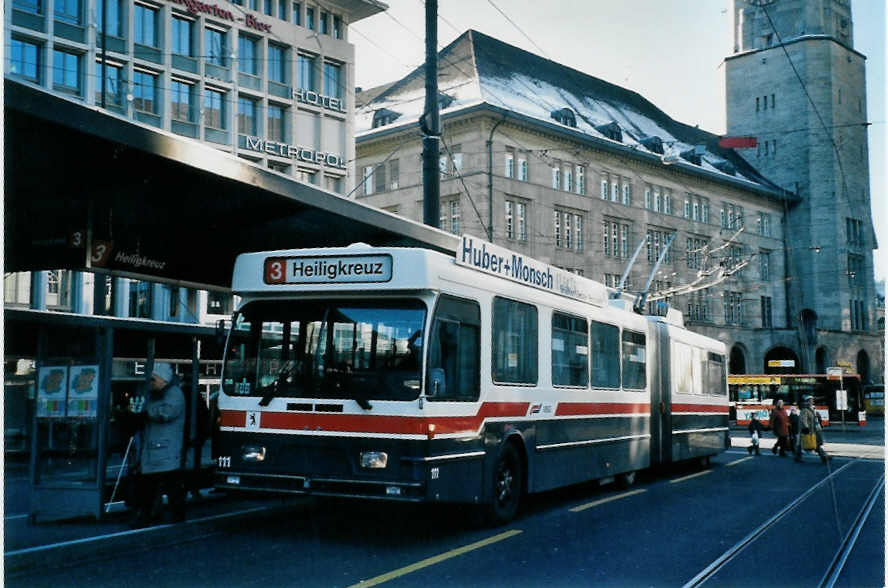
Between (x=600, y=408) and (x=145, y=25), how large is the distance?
28517mm

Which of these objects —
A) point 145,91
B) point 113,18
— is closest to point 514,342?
point 113,18

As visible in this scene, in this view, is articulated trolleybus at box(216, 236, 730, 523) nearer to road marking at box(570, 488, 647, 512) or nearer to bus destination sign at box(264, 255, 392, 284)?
bus destination sign at box(264, 255, 392, 284)

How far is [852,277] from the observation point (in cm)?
7200

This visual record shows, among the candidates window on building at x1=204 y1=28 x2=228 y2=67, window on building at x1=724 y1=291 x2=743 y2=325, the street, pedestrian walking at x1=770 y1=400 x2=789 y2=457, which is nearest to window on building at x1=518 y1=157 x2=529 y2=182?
window on building at x1=204 y1=28 x2=228 y2=67

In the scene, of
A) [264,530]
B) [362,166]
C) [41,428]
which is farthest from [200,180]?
[362,166]

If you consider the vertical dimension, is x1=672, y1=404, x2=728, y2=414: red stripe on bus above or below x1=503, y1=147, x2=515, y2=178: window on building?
below

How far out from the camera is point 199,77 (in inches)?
1551

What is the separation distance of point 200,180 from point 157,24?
91.9 ft

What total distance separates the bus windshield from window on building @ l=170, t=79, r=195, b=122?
99.5 ft

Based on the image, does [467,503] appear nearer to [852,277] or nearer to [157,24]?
[157,24]

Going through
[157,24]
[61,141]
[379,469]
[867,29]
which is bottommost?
[379,469]

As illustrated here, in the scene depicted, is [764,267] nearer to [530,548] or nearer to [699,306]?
[699,306]

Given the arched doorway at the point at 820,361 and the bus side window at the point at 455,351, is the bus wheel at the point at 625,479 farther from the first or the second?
the arched doorway at the point at 820,361

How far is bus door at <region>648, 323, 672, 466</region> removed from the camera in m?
16.8
